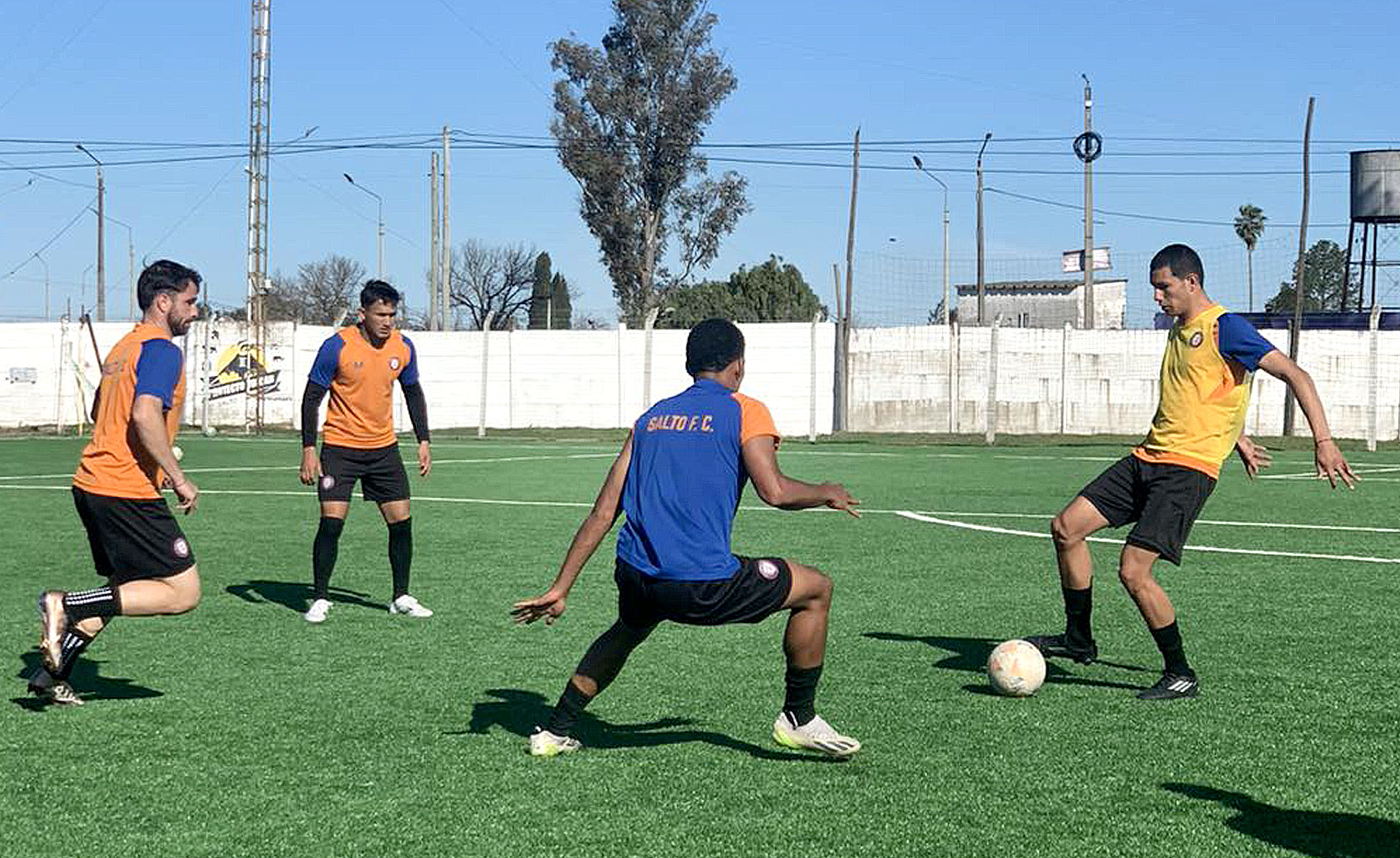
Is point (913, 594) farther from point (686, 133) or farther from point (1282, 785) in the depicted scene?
point (686, 133)

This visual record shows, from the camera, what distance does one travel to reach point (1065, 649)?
25.8 ft

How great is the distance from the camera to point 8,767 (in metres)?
5.75

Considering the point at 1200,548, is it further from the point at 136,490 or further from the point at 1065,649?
the point at 136,490

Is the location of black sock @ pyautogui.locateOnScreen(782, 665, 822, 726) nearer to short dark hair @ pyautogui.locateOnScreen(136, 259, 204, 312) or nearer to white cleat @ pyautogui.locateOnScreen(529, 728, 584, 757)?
white cleat @ pyautogui.locateOnScreen(529, 728, 584, 757)

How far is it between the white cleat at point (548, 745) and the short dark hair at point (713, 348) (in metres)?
1.50

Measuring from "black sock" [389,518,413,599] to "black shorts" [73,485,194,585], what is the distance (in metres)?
2.64

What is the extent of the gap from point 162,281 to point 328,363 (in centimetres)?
274

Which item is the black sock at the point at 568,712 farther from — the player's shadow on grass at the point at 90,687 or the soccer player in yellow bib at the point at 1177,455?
the soccer player in yellow bib at the point at 1177,455

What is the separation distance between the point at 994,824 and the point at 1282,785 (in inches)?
46.9

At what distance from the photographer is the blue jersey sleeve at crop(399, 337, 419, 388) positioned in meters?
10.1

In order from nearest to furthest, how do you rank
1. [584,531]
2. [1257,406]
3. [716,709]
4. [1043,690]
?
[584,531], [716,709], [1043,690], [1257,406]

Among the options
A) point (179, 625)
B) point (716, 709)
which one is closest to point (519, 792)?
point (716, 709)

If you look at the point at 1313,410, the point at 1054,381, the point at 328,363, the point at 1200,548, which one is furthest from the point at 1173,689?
the point at 1054,381

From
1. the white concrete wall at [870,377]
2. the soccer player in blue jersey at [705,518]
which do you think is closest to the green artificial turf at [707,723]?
the soccer player in blue jersey at [705,518]
